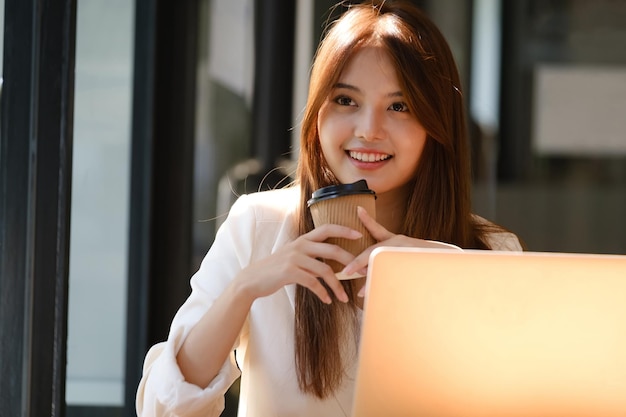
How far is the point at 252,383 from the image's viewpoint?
5.67 feet

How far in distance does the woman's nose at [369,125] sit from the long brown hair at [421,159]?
66 mm

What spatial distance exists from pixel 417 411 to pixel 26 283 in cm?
89

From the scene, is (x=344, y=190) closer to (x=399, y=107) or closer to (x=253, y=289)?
(x=253, y=289)

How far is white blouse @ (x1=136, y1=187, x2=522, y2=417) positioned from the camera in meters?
1.55

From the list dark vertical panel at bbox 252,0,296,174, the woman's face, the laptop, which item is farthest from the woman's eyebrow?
dark vertical panel at bbox 252,0,296,174

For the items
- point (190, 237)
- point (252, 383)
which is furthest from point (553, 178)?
point (252, 383)

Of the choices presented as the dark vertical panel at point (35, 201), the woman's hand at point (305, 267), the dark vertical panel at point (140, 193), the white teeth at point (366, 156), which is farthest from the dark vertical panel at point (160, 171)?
the woman's hand at point (305, 267)

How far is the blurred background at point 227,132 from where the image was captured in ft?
7.85

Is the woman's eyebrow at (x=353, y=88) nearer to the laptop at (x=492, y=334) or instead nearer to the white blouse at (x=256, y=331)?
the white blouse at (x=256, y=331)

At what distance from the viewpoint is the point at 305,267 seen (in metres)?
1.34

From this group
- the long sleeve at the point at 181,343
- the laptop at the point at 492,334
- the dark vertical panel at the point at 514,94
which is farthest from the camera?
the dark vertical panel at the point at 514,94

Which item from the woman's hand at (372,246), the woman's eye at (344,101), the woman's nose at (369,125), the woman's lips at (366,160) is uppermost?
the woman's eye at (344,101)

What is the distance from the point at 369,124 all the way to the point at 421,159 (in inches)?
8.6

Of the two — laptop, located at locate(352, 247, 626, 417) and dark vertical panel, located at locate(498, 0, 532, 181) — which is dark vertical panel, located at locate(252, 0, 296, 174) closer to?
dark vertical panel, located at locate(498, 0, 532, 181)
